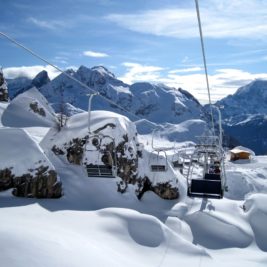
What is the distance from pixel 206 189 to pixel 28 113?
17012 millimetres

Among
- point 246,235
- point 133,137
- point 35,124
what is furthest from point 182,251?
point 35,124

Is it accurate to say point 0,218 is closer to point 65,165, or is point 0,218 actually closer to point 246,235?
point 65,165

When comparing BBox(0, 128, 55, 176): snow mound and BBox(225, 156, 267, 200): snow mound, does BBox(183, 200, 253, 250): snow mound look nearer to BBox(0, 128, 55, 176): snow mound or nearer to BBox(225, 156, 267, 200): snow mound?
BBox(0, 128, 55, 176): snow mound

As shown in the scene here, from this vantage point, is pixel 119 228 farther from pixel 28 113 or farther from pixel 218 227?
pixel 28 113

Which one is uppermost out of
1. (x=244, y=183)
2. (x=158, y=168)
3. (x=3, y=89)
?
(x=3, y=89)

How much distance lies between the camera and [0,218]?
11.0m

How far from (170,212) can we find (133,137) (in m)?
4.69

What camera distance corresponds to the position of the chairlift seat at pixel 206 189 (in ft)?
59.9

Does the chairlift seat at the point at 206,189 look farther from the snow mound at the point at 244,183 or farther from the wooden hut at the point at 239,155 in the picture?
the wooden hut at the point at 239,155

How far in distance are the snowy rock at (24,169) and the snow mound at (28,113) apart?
10461 millimetres

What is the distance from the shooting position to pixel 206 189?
A: 18.4 meters

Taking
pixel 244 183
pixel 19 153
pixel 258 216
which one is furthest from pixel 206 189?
pixel 244 183

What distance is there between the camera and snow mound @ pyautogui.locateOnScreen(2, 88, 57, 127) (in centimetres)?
2817

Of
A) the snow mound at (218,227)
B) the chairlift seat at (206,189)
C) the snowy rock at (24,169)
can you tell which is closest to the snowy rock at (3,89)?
the snowy rock at (24,169)
